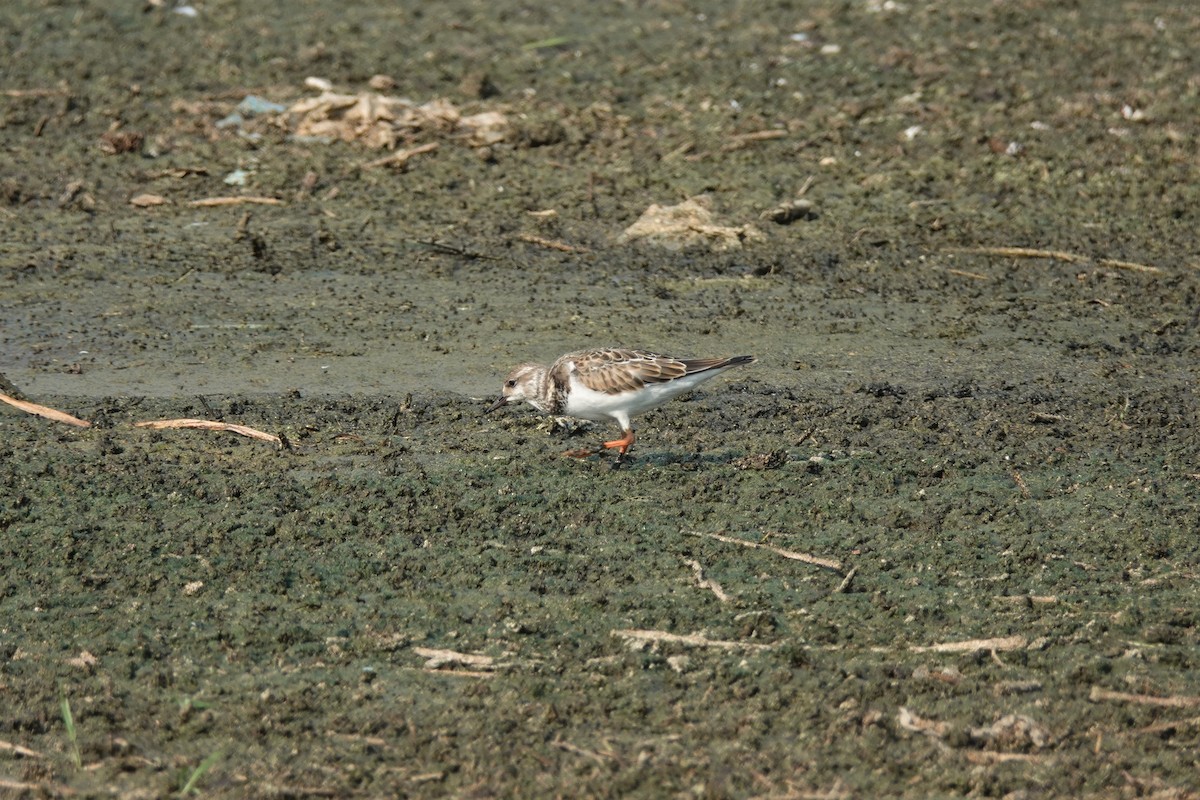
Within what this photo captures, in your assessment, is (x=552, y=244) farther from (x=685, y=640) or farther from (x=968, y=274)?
(x=685, y=640)

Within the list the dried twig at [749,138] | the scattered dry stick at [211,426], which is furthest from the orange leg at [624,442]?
the dried twig at [749,138]

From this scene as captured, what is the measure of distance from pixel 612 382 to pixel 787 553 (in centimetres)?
147

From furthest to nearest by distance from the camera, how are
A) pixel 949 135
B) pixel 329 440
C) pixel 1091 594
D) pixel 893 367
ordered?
pixel 949 135
pixel 893 367
pixel 329 440
pixel 1091 594

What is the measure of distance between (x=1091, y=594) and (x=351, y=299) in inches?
221

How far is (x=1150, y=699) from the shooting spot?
5.58 meters

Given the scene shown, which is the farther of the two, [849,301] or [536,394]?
[849,301]

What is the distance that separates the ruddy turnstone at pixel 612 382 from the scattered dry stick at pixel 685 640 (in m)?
1.88

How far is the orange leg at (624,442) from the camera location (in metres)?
7.94

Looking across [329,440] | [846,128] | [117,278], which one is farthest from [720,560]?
[846,128]

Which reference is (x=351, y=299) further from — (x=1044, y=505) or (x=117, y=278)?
(x=1044, y=505)

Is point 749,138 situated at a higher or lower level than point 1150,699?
Result: lower

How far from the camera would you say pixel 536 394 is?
8125mm

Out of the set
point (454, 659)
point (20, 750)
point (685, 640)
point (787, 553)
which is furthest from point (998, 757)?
point (20, 750)

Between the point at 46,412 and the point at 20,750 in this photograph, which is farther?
the point at 46,412
